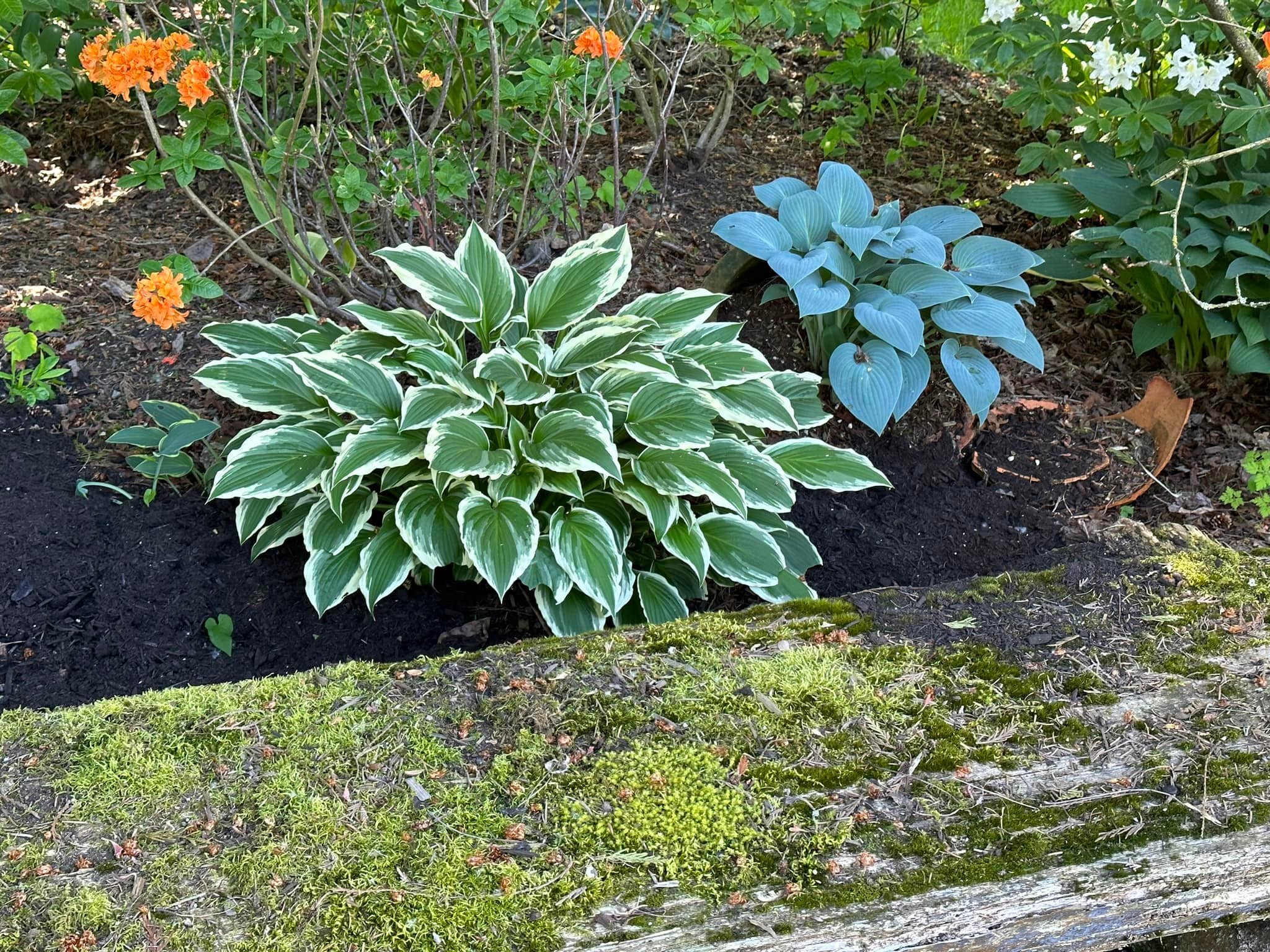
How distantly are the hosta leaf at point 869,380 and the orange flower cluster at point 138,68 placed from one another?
1.63 m

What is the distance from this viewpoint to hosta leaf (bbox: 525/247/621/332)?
2537mm

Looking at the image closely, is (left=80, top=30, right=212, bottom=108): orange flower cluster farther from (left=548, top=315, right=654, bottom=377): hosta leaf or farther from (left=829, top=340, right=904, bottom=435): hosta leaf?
(left=829, top=340, right=904, bottom=435): hosta leaf

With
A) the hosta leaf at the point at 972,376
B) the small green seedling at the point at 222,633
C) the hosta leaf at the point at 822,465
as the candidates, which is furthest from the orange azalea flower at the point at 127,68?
the hosta leaf at the point at 972,376

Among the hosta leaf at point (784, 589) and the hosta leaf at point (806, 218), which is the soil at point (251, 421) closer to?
the hosta leaf at point (784, 589)

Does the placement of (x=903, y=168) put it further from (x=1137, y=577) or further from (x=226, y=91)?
(x=226, y=91)

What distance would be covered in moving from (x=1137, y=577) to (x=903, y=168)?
2.33 metres

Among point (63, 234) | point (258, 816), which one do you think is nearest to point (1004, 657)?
point (258, 816)

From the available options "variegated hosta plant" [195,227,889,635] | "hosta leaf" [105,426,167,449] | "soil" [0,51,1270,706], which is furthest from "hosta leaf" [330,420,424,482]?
"hosta leaf" [105,426,167,449]

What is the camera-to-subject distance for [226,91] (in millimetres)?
2324

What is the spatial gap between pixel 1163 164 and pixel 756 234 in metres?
1.32

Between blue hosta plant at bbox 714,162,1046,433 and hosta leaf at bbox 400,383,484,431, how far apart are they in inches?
35.1

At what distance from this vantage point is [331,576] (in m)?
2.34

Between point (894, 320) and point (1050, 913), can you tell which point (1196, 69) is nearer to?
point (894, 320)

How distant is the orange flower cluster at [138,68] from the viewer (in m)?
1.97
